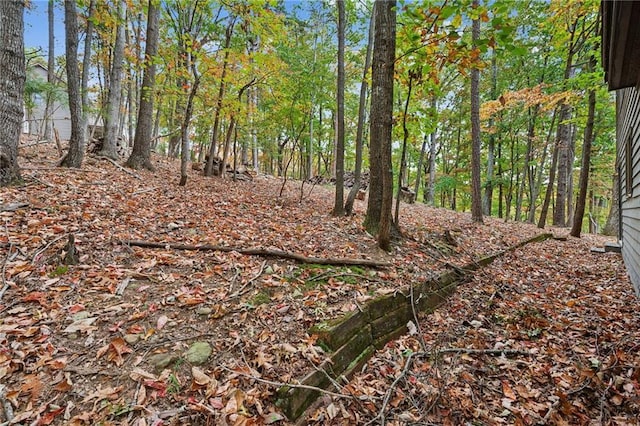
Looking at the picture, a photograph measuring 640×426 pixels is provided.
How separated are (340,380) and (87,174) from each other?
7026mm

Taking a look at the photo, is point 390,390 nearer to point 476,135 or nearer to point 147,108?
point 476,135

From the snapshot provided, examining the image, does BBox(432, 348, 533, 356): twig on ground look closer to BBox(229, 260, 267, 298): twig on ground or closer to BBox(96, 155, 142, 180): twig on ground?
BBox(229, 260, 267, 298): twig on ground

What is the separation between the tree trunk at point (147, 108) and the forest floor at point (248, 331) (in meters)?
3.41

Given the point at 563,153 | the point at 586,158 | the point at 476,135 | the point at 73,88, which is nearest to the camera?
the point at 73,88

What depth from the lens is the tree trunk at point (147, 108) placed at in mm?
8305

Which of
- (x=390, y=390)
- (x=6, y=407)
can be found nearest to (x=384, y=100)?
(x=390, y=390)

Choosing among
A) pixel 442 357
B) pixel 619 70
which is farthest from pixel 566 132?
pixel 442 357

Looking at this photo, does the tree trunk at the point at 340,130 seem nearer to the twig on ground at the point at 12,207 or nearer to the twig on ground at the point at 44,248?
the twig on ground at the point at 44,248

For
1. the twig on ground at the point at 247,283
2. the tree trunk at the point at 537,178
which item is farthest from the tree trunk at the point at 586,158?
the twig on ground at the point at 247,283

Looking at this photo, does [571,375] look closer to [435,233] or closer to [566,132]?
[435,233]

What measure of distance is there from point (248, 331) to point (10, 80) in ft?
18.6

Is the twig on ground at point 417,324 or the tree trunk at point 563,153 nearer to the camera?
the twig on ground at point 417,324

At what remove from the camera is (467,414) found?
2594 mm

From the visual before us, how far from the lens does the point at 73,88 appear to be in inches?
259
